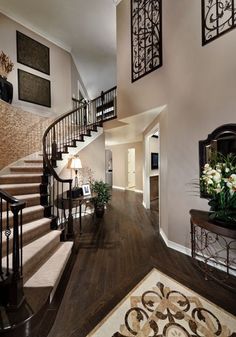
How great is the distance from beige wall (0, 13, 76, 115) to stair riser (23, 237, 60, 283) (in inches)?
154

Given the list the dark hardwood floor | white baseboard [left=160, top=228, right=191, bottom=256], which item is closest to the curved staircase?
the dark hardwood floor

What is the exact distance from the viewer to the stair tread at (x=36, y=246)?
6.26 feet

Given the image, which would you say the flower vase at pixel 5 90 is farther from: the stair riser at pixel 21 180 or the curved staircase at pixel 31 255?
the stair riser at pixel 21 180

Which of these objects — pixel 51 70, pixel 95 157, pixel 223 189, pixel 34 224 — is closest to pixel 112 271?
pixel 34 224

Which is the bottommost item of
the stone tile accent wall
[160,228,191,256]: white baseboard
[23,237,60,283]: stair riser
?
[160,228,191,256]: white baseboard

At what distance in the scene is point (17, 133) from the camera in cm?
409

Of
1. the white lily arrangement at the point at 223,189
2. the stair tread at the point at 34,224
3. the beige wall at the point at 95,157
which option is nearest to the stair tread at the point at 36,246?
the stair tread at the point at 34,224

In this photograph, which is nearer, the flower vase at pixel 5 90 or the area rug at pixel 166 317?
the area rug at pixel 166 317

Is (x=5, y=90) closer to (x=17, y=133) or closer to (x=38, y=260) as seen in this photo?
(x=17, y=133)

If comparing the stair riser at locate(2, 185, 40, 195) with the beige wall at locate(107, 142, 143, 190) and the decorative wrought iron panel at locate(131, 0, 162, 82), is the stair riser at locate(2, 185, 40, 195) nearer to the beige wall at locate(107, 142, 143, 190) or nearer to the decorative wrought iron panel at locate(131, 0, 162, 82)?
the decorative wrought iron panel at locate(131, 0, 162, 82)

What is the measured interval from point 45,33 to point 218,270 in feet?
23.8

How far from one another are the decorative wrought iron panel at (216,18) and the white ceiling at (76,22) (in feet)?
9.90

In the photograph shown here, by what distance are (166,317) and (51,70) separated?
6.61m

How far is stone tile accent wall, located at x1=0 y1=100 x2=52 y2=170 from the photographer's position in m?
3.64
